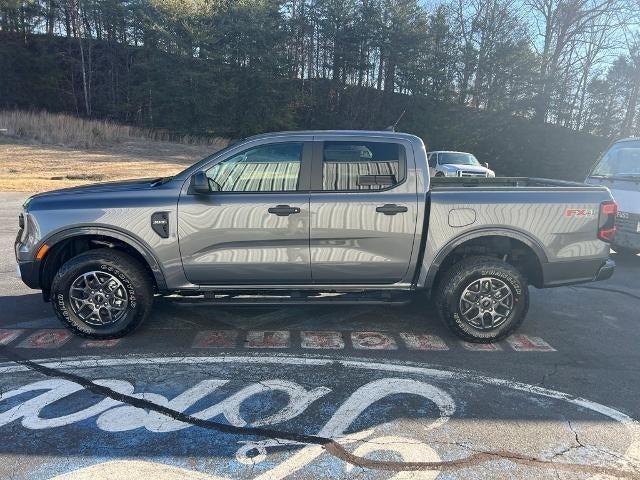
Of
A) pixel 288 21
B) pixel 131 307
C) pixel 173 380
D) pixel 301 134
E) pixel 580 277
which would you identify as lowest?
pixel 173 380

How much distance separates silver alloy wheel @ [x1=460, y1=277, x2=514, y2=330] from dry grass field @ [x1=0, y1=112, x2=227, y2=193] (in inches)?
587

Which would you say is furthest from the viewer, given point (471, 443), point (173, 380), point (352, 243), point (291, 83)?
point (291, 83)

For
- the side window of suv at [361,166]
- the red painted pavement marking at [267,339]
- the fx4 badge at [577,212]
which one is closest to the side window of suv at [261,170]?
the side window of suv at [361,166]

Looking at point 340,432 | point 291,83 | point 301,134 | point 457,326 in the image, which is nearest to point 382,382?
point 340,432

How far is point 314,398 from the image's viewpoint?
3.32 metres

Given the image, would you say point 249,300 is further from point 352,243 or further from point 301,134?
point 301,134

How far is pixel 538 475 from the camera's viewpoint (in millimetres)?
2584

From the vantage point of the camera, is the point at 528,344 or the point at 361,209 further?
the point at 528,344

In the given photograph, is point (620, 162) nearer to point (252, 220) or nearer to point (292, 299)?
point (292, 299)

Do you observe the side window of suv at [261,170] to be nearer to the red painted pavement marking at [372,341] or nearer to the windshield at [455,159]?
the red painted pavement marking at [372,341]

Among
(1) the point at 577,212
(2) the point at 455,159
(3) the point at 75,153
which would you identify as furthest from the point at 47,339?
(3) the point at 75,153

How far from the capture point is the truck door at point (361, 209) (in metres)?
4.18

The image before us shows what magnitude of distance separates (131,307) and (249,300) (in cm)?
104

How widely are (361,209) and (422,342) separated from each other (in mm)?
1350
